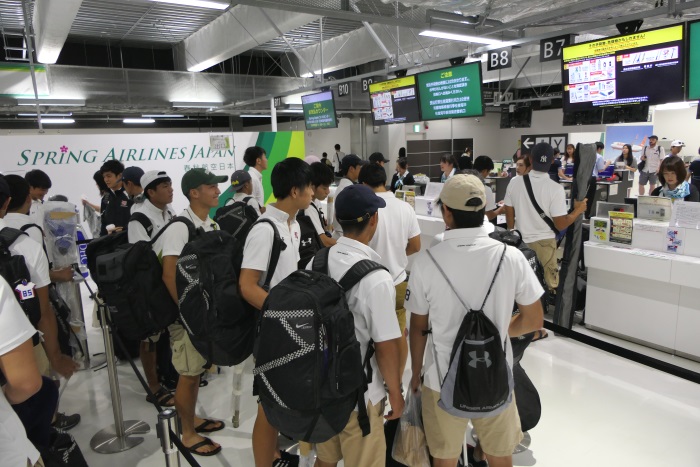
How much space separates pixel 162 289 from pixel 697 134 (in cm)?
1937

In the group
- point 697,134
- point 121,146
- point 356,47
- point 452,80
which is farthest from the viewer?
point 697,134

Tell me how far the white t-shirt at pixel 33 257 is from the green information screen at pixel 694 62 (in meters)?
5.13

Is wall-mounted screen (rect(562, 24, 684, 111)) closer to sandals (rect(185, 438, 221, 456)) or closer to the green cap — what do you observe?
the green cap

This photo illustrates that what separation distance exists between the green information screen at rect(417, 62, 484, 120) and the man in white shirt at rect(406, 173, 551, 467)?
460cm

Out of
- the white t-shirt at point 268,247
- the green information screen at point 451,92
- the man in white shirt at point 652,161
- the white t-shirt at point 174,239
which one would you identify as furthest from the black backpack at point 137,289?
the man in white shirt at point 652,161

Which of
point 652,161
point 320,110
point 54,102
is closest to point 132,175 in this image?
point 320,110

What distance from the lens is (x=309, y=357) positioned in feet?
5.48

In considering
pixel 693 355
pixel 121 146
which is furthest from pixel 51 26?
pixel 693 355

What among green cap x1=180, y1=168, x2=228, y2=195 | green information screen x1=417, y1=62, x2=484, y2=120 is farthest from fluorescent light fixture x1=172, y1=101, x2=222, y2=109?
green cap x1=180, y1=168, x2=228, y2=195

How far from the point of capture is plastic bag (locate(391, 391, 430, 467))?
2.14 m

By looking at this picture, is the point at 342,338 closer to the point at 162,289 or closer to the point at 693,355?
the point at 162,289

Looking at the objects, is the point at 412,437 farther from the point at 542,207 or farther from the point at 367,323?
the point at 542,207

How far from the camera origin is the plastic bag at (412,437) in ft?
7.04

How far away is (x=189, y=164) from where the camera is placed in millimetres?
8023
